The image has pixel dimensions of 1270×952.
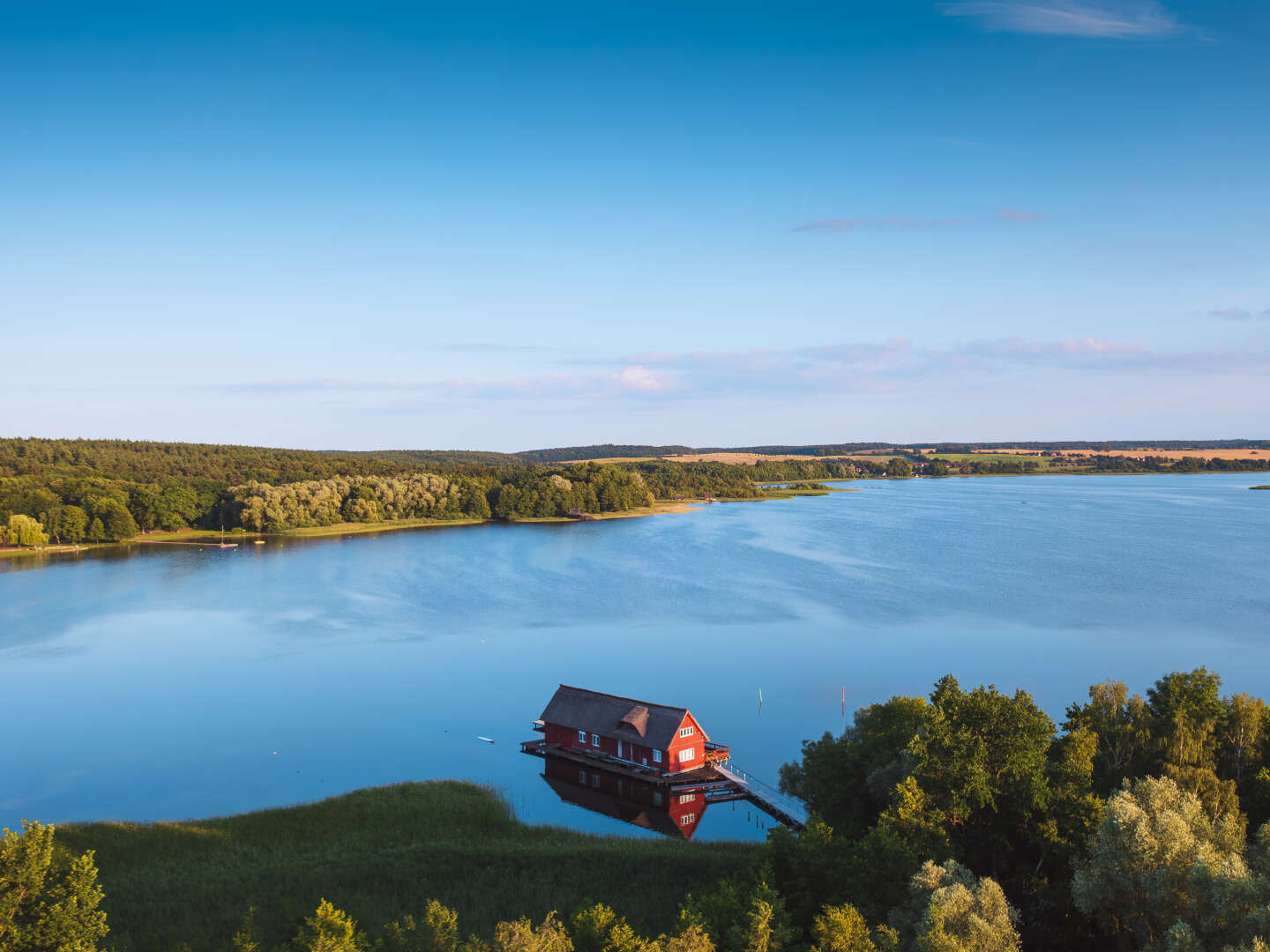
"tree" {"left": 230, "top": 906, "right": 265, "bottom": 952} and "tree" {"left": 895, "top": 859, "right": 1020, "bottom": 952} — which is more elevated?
"tree" {"left": 895, "top": 859, "right": 1020, "bottom": 952}

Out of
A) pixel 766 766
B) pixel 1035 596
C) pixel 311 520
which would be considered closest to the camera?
pixel 766 766

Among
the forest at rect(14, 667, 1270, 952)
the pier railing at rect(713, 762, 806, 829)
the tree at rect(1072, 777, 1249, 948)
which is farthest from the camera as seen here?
the pier railing at rect(713, 762, 806, 829)

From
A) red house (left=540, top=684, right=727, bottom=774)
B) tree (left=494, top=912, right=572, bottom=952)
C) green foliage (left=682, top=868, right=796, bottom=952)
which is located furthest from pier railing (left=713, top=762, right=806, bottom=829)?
tree (left=494, top=912, right=572, bottom=952)

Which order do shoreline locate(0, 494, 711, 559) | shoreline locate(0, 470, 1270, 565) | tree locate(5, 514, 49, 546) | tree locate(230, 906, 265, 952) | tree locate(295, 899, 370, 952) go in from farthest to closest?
1. shoreline locate(0, 494, 711, 559)
2. tree locate(5, 514, 49, 546)
3. shoreline locate(0, 470, 1270, 565)
4. tree locate(230, 906, 265, 952)
5. tree locate(295, 899, 370, 952)

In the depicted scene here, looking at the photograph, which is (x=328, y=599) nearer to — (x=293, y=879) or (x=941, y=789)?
(x=293, y=879)

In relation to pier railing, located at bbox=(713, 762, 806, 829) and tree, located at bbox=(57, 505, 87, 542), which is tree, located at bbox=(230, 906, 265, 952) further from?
tree, located at bbox=(57, 505, 87, 542)

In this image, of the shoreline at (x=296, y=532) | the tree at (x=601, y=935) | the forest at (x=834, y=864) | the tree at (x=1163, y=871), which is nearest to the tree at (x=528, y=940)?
the forest at (x=834, y=864)

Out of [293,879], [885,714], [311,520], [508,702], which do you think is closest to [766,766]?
[885,714]
